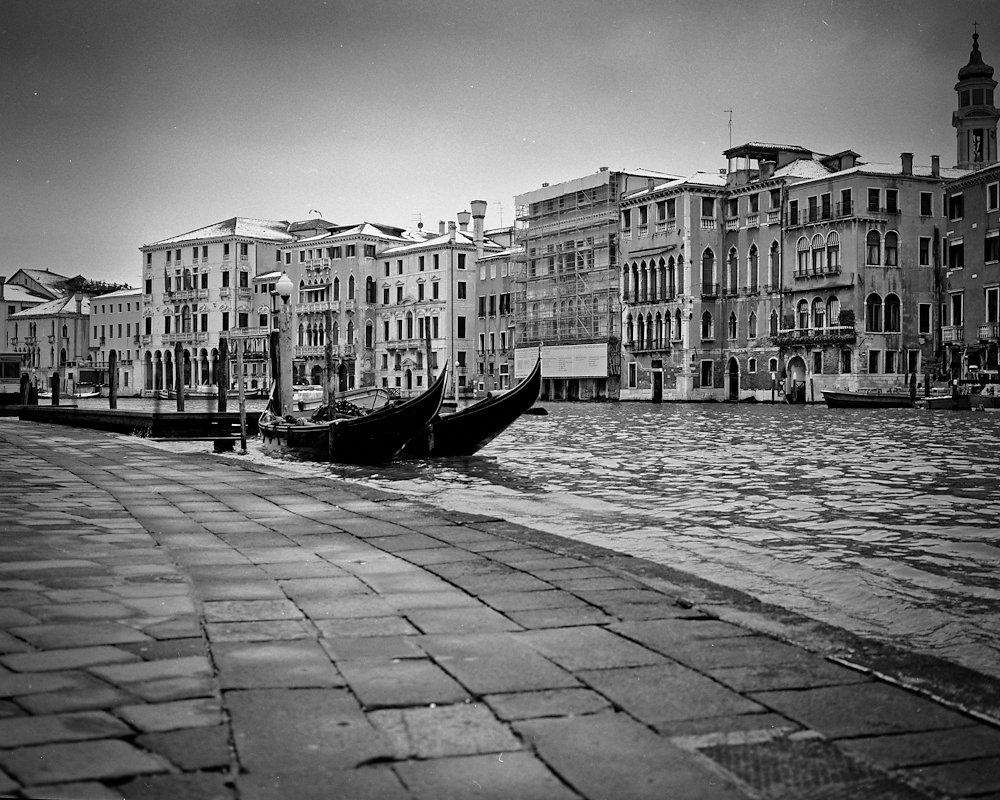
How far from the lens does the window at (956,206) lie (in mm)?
34916

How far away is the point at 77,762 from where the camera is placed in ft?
6.93

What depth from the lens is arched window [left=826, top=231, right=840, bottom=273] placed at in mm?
41938

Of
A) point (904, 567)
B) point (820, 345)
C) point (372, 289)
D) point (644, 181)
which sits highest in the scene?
point (644, 181)

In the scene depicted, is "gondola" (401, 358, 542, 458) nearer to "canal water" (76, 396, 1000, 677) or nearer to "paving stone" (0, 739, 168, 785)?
"canal water" (76, 396, 1000, 677)

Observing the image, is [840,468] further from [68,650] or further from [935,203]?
[935,203]

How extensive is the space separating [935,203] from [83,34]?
3828 cm

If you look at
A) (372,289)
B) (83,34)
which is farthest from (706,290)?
(83,34)

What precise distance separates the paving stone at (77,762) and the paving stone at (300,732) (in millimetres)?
197

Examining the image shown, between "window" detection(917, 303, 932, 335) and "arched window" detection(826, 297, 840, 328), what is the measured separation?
3.10m

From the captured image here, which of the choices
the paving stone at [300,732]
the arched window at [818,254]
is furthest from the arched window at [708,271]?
the paving stone at [300,732]

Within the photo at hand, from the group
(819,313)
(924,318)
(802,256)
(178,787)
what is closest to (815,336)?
→ (819,313)

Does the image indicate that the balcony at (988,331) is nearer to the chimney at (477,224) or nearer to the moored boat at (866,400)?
the moored boat at (866,400)

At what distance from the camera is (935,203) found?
138 ft

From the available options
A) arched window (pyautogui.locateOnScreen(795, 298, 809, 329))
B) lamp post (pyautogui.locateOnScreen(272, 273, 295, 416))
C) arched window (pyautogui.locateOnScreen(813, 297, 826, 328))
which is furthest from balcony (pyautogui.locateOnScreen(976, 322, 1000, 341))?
lamp post (pyautogui.locateOnScreen(272, 273, 295, 416))
